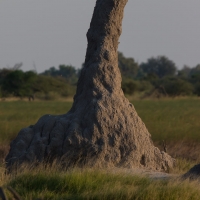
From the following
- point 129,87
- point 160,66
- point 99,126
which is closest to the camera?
point 99,126

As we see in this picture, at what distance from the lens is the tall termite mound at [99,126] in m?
9.24

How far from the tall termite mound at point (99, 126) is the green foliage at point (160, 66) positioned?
7476 centimetres

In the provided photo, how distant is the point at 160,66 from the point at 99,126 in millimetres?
80251

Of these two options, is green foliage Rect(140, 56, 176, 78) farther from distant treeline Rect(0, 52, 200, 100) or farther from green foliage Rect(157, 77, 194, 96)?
green foliage Rect(157, 77, 194, 96)

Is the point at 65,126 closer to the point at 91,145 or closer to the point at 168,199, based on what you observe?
the point at 91,145

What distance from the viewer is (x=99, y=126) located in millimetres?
9312

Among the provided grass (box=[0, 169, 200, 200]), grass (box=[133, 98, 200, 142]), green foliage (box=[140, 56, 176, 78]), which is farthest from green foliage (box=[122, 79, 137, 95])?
grass (box=[0, 169, 200, 200])

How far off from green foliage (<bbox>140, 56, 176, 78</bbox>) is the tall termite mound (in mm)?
74756

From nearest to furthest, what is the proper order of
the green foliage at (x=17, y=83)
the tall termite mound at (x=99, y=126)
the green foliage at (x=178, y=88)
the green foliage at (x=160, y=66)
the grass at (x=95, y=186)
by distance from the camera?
the grass at (x=95, y=186), the tall termite mound at (x=99, y=126), the green foliage at (x=17, y=83), the green foliage at (x=178, y=88), the green foliage at (x=160, y=66)

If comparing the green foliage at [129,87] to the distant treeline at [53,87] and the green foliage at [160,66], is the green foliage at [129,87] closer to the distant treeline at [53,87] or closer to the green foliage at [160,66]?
the distant treeline at [53,87]

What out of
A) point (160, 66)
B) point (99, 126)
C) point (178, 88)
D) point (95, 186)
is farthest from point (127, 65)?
point (95, 186)

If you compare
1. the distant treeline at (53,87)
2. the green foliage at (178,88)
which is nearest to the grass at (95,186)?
the distant treeline at (53,87)

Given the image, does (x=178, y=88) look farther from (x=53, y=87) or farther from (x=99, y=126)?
(x=99, y=126)

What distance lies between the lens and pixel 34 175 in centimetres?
801
